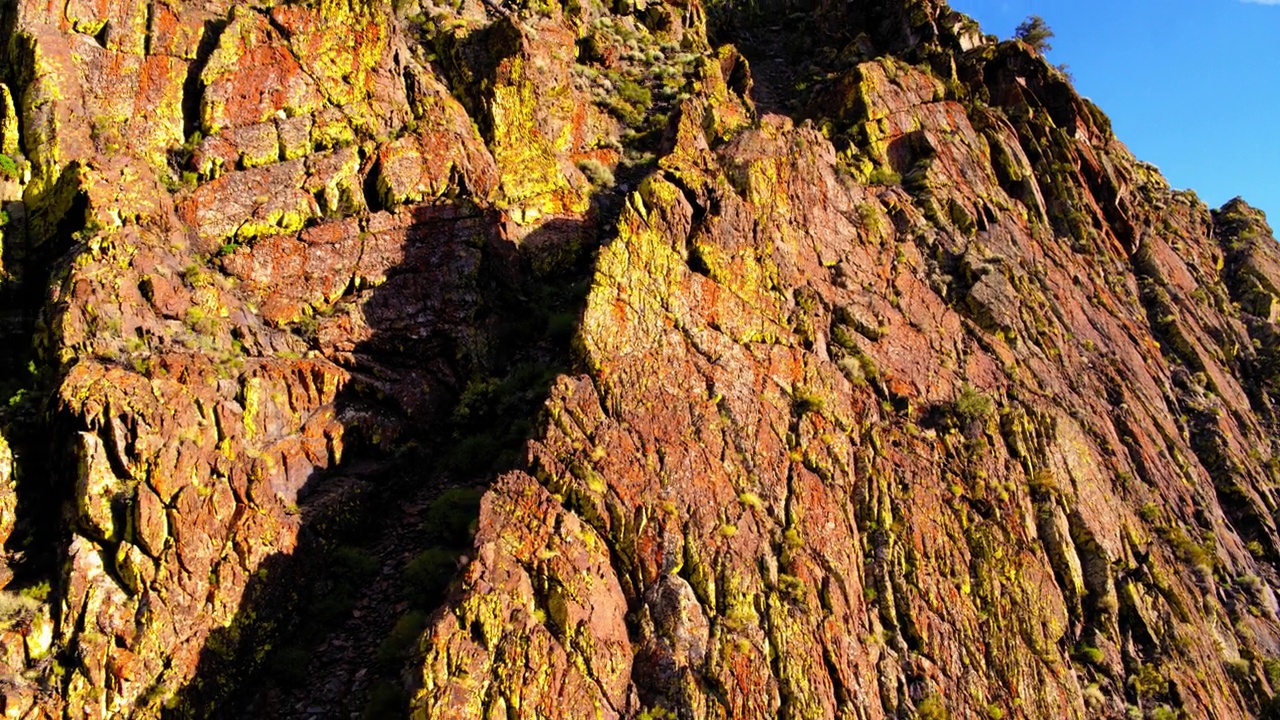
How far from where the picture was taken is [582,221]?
2550cm

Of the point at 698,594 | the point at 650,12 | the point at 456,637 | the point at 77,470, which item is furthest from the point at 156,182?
the point at 650,12

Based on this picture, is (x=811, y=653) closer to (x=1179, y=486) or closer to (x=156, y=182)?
(x=1179, y=486)

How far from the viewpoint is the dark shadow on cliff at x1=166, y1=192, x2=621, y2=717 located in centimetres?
1520

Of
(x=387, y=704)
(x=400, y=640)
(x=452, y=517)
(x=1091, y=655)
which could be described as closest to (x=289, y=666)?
(x=400, y=640)

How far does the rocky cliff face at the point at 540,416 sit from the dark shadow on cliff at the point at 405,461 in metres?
0.08

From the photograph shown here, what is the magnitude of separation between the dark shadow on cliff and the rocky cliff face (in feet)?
0.25

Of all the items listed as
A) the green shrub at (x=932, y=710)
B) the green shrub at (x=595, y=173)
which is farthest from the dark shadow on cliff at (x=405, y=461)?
the green shrub at (x=932, y=710)

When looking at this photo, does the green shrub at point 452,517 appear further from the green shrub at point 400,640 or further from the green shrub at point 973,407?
the green shrub at point 973,407

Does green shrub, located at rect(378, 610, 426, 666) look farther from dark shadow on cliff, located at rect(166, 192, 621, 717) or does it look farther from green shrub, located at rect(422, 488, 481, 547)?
green shrub, located at rect(422, 488, 481, 547)

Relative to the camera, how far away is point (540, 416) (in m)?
17.4

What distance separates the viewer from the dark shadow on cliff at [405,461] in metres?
15.2

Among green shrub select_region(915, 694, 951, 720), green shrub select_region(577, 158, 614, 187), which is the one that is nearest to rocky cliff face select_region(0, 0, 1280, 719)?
green shrub select_region(915, 694, 951, 720)

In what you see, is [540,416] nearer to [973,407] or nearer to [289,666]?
[289,666]

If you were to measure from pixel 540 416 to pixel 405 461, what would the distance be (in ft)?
12.1
